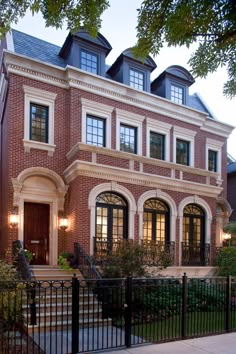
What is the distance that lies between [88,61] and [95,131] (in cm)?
304

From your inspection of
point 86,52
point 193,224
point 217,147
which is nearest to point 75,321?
point 193,224

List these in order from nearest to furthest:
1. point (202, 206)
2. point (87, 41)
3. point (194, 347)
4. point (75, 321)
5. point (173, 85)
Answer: point (75, 321), point (194, 347), point (87, 41), point (202, 206), point (173, 85)

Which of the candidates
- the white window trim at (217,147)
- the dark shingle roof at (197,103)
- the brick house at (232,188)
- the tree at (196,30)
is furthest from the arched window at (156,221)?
the tree at (196,30)

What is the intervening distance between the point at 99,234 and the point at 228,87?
9.99 metres

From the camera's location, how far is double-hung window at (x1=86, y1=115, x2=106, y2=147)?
14.2 metres

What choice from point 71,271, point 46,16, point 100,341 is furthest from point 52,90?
point 46,16

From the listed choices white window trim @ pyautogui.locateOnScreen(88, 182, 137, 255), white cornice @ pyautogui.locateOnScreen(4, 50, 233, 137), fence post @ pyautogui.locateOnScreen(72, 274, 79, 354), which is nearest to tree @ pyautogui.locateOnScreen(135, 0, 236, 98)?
fence post @ pyautogui.locateOnScreen(72, 274, 79, 354)

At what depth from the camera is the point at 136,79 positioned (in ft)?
53.1

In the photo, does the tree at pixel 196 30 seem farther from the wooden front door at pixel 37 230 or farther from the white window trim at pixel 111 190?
the wooden front door at pixel 37 230

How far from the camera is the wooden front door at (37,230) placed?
1292 centimetres

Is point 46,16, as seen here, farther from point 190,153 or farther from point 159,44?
point 190,153

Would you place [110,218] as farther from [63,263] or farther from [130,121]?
[130,121]

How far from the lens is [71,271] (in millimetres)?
11352

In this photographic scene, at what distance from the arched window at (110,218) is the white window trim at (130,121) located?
2.51 meters
